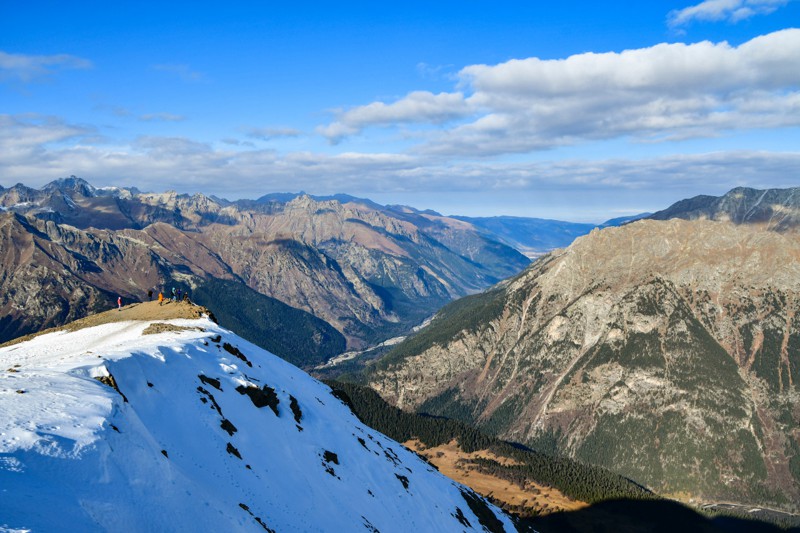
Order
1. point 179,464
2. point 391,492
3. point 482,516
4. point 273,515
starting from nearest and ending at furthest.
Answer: point 179,464
point 273,515
point 391,492
point 482,516

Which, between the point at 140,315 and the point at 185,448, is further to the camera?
the point at 140,315

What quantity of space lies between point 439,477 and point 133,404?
312 feet

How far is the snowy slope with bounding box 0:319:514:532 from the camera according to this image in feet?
122

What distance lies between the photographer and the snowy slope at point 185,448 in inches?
1469

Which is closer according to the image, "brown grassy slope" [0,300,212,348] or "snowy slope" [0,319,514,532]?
"snowy slope" [0,319,514,532]

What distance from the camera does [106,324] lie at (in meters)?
109

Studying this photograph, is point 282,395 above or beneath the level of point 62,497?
beneath

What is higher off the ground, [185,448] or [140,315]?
[140,315]

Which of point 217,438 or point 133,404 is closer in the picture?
point 133,404

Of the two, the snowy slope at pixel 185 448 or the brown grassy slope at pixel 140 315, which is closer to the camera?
the snowy slope at pixel 185 448

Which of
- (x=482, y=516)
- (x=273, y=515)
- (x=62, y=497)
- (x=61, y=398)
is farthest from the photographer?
(x=482, y=516)

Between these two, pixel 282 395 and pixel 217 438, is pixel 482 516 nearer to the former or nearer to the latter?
pixel 282 395

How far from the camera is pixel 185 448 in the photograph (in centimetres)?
5750

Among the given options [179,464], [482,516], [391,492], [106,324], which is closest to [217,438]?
[179,464]
